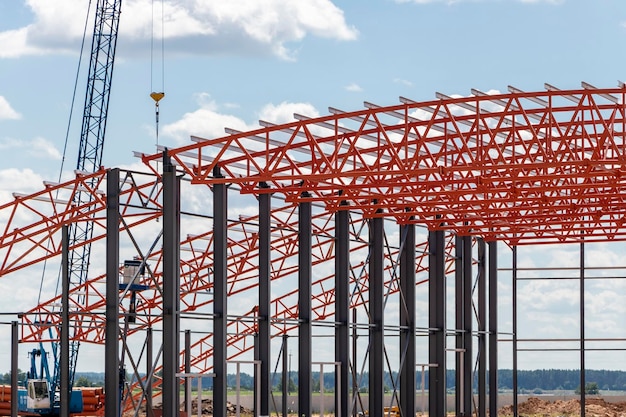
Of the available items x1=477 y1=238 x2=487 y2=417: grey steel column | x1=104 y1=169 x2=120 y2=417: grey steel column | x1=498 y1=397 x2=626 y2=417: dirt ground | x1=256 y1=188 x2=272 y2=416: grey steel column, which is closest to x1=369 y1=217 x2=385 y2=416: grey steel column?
x1=256 y1=188 x2=272 y2=416: grey steel column

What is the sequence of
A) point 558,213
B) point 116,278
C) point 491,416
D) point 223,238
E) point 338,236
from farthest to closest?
point 491,416 → point 558,213 → point 338,236 → point 223,238 → point 116,278

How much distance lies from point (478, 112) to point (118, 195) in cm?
1013

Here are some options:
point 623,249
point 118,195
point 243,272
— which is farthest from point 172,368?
point 623,249

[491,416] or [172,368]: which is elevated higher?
[172,368]


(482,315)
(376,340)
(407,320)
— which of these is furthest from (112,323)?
(482,315)

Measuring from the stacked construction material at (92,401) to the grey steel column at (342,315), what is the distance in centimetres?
2414

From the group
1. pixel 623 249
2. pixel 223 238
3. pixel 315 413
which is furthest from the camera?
pixel 623 249

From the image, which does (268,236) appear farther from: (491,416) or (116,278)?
(491,416)

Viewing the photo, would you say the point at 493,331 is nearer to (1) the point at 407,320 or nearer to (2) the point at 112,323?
(1) the point at 407,320

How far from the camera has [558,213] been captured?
4803cm

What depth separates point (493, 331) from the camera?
57000 millimetres

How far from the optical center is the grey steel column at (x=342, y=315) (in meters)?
40.9

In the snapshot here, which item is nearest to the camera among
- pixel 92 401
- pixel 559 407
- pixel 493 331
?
pixel 493 331

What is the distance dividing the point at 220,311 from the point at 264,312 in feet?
7.13
